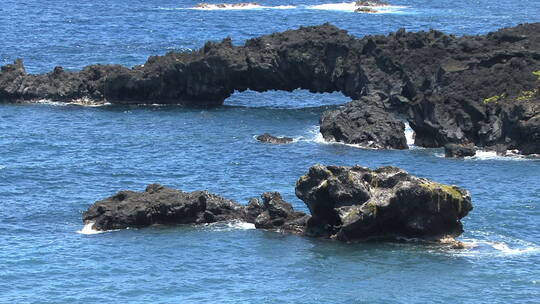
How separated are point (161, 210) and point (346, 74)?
40.0 m

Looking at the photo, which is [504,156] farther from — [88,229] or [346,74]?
[88,229]

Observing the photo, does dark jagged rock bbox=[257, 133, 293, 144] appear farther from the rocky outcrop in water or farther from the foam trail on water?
the rocky outcrop in water

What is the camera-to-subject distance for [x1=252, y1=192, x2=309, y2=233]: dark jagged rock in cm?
5812

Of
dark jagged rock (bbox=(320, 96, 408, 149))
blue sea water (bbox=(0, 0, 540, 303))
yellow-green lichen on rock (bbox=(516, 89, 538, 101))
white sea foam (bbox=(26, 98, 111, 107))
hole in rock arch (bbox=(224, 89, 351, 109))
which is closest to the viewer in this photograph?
blue sea water (bbox=(0, 0, 540, 303))

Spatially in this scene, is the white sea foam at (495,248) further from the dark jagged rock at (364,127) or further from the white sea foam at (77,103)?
the white sea foam at (77,103)

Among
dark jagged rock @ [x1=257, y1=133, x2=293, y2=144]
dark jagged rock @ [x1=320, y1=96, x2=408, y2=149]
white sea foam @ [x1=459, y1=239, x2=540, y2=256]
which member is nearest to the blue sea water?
white sea foam @ [x1=459, y1=239, x2=540, y2=256]

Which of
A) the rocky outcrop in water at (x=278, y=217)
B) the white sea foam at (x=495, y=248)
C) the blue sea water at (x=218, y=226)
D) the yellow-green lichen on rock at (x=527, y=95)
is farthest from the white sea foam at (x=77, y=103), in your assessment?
the white sea foam at (x=495, y=248)

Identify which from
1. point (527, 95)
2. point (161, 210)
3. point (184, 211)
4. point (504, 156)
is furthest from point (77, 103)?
point (184, 211)

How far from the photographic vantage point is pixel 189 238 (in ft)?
188

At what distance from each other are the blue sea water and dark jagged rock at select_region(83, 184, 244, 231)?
0.79 m

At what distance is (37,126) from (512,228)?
43046mm

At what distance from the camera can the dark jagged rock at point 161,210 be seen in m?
59.2

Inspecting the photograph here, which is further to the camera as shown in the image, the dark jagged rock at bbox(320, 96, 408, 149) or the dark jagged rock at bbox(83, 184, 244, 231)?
the dark jagged rock at bbox(320, 96, 408, 149)

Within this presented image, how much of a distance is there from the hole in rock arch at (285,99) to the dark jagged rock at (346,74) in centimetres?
196
